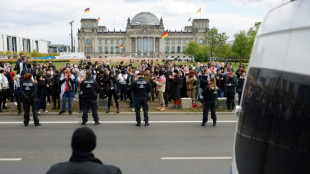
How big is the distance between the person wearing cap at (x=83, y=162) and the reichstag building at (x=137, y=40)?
14364 centimetres

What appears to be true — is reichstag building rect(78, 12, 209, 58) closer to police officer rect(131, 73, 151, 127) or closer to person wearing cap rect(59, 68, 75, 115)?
person wearing cap rect(59, 68, 75, 115)

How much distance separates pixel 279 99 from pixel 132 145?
287 inches

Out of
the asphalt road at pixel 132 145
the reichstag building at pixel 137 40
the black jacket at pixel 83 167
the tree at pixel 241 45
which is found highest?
the reichstag building at pixel 137 40

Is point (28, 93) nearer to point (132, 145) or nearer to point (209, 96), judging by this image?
point (132, 145)

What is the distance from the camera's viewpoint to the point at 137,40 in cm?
14938

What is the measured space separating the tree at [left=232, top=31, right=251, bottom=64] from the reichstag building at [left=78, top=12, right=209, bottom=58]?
7816 centimetres

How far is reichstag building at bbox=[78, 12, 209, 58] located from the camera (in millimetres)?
147625

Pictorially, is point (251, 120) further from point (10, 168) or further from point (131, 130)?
point (131, 130)

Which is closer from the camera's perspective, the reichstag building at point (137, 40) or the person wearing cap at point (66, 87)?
the person wearing cap at point (66, 87)

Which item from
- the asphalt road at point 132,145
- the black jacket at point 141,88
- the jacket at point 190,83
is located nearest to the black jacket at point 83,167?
the asphalt road at point 132,145

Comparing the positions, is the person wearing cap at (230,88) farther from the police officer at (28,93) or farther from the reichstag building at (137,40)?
the reichstag building at (137,40)

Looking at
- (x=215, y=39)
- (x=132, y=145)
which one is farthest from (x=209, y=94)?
(x=215, y=39)

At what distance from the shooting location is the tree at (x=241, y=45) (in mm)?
66250

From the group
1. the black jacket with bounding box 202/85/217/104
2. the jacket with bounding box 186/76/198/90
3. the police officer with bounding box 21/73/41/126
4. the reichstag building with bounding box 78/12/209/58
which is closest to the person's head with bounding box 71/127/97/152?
the black jacket with bounding box 202/85/217/104
